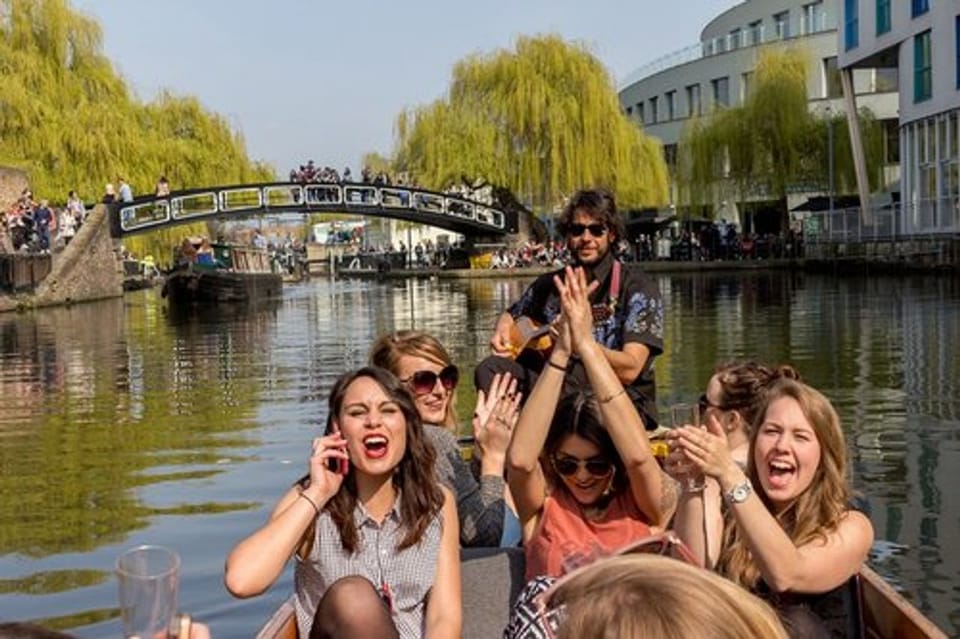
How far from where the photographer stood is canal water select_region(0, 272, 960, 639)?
19.3 ft

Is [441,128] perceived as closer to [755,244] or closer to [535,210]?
[535,210]

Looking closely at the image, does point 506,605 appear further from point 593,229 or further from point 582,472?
point 593,229

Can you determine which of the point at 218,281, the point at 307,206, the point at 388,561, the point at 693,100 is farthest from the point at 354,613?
the point at 693,100

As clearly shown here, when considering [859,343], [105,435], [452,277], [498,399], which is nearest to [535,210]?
[452,277]

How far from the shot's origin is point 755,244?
141ft

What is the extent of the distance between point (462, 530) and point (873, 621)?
1197 millimetres

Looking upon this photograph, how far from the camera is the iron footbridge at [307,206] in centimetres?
3347

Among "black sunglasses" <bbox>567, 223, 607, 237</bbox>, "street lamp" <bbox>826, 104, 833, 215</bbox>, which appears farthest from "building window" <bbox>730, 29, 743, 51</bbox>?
"black sunglasses" <bbox>567, 223, 607, 237</bbox>

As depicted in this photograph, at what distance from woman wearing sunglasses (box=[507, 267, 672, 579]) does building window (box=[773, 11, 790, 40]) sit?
50.3 meters

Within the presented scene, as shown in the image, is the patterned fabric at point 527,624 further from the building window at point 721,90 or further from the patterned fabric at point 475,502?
the building window at point 721,90

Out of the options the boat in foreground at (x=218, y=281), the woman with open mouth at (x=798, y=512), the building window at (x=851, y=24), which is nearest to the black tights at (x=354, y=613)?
the woman with open mouth at (x=798, y=512)

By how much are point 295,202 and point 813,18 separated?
2414 centimetres

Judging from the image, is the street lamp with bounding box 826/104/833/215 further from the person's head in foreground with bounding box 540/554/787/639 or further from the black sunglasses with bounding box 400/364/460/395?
the person's head in foreground with bounding box 540/554/787/639

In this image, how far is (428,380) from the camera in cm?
444
